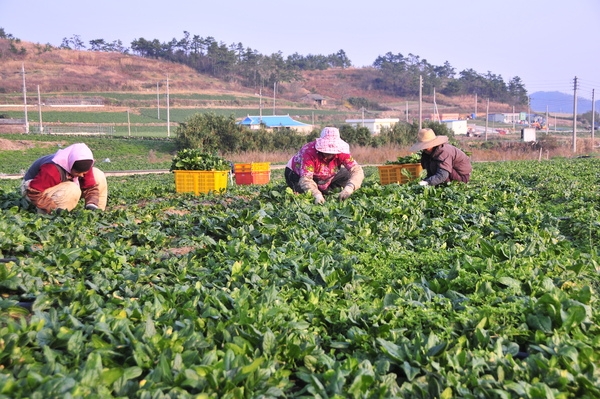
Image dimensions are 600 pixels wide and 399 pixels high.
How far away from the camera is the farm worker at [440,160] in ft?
30.3

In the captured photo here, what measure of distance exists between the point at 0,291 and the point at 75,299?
0.61 metres

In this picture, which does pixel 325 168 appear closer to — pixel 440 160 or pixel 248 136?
pixel 440 160

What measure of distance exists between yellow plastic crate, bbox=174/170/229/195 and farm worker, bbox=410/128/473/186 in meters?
4.08

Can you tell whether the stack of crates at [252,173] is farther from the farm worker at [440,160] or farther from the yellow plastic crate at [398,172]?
the farm worker at [440,160]

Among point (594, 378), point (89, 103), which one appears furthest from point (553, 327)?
point (89, 103)

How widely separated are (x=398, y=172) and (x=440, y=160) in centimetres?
237

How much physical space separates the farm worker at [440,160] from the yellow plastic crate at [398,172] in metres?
1.57

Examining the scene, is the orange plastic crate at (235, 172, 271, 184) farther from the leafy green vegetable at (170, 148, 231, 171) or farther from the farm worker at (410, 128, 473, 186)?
the farm worker at (410, 128, 473, 186)

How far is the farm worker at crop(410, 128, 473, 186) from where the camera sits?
30.3 feet

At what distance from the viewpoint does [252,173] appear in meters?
16.9

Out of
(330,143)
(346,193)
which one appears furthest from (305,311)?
(330,143)

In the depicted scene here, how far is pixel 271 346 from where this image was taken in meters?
2.91

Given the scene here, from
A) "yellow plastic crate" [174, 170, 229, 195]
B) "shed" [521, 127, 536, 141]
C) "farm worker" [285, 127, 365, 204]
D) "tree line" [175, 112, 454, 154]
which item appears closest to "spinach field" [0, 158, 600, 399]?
"farm worker" [285, 127, 365, 204]

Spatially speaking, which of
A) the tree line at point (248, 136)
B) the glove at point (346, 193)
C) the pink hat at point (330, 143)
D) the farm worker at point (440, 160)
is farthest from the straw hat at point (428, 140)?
the tree line at point (248, 136)
